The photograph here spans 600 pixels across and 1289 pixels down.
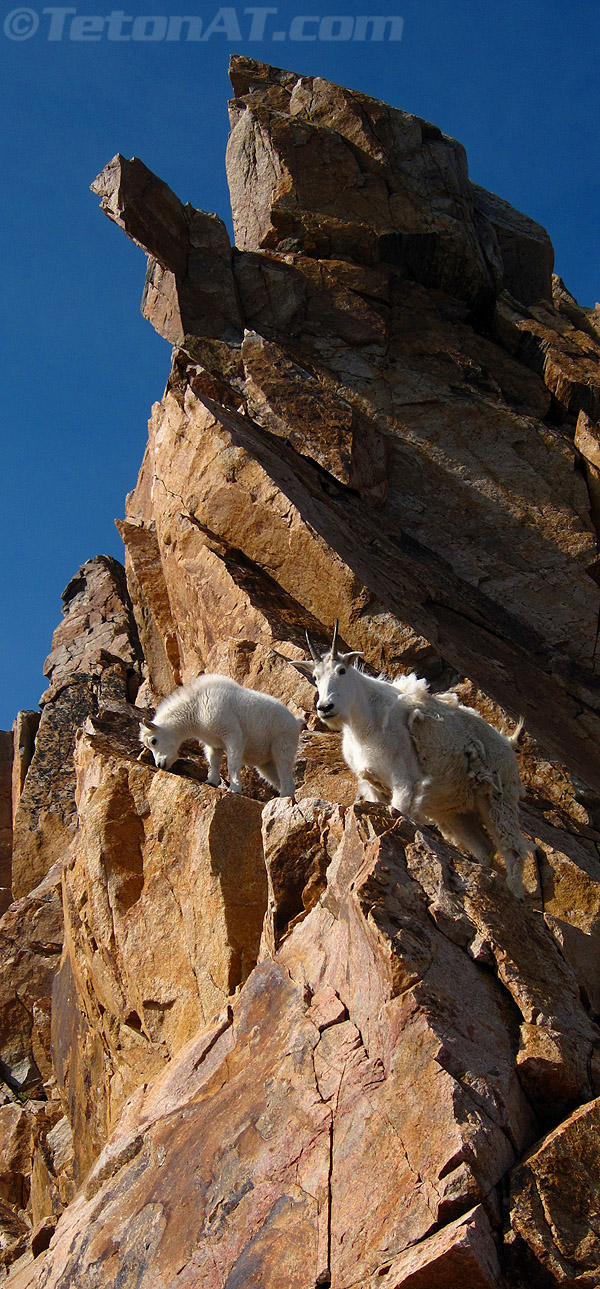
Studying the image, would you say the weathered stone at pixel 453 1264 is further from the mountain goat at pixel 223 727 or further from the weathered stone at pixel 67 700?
the weathered stone at pixel 67 700

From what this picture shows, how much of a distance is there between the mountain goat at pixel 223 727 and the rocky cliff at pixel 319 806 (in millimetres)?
495

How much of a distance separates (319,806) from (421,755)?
1404mm

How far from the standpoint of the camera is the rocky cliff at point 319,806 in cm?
721

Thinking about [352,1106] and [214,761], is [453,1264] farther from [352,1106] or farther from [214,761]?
[214,761]

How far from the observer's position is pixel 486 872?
9156mm

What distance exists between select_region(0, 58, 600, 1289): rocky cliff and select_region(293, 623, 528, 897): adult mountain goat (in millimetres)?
767

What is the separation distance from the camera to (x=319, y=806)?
9898 mm

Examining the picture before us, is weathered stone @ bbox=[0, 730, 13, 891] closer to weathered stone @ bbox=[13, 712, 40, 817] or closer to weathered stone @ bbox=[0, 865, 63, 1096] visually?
weathered stone @ bbox=[13, 712, 40, 817]

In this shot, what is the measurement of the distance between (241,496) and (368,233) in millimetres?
10927

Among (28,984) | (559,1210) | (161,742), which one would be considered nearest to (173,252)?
(161,742)

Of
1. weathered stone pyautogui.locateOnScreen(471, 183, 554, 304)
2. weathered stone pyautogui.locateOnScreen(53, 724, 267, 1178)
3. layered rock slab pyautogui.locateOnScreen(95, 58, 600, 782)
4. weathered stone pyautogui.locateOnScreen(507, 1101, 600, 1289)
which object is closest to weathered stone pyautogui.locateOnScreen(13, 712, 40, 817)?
layered rock slab pyautogui.locateOnScreen(95, 58, 600, 782)

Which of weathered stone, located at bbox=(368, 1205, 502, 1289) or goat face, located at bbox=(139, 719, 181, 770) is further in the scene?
goat face, located at bbox=(139, 719, 181, 770)

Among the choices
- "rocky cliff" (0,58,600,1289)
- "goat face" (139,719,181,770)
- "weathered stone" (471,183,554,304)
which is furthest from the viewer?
"weathered stone" (471,183,554,304)

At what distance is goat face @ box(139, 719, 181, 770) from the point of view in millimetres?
12180
